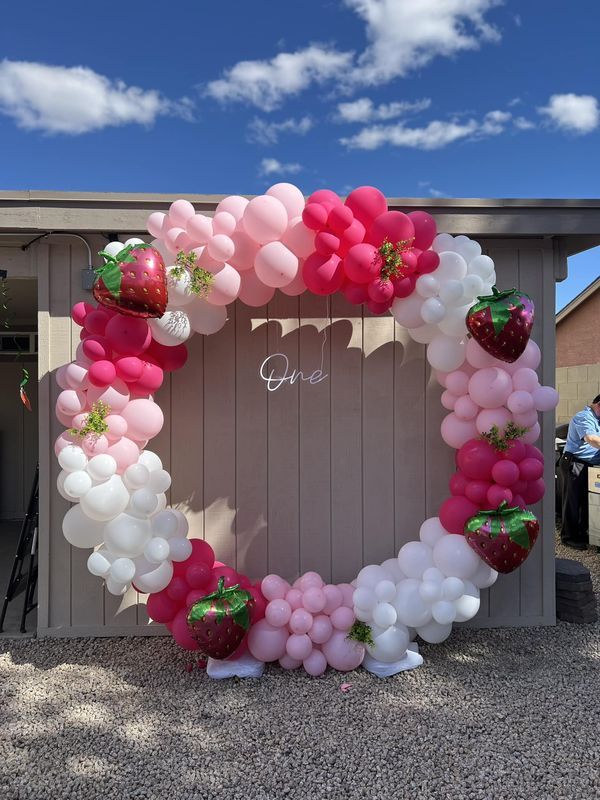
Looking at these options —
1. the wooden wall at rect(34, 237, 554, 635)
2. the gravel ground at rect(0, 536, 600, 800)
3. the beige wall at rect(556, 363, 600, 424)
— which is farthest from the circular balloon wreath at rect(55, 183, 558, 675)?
the beige wall at rect(556, 363, 600, 424)

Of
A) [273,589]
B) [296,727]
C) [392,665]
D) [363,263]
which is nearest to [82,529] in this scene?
[273,589]

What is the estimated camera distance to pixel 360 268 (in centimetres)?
242

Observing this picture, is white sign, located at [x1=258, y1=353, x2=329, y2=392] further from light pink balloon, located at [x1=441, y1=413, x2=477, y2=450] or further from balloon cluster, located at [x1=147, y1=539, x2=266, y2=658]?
balloon cluster, located at [x1=147, y1=539, x2=266, y2=658]

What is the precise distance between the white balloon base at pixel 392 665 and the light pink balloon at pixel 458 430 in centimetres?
113

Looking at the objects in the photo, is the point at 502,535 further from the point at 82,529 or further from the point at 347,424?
the point at 82,529

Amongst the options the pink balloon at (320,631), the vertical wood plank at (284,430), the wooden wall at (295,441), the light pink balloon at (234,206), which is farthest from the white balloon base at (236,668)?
the light pink balloon at (234,206)

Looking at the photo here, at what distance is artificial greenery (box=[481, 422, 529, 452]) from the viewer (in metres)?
2.54

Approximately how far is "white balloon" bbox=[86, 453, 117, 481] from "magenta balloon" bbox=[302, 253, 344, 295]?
131cm

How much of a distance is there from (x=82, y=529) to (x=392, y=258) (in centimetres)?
201

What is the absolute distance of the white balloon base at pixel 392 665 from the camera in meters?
2.55

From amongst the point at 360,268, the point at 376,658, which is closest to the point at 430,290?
the point at 360,268

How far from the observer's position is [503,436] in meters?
2.55

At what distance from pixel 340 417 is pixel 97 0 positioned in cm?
620

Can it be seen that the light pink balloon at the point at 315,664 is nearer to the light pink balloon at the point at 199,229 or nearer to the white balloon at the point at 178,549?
the white balloon at the point at 178,549
